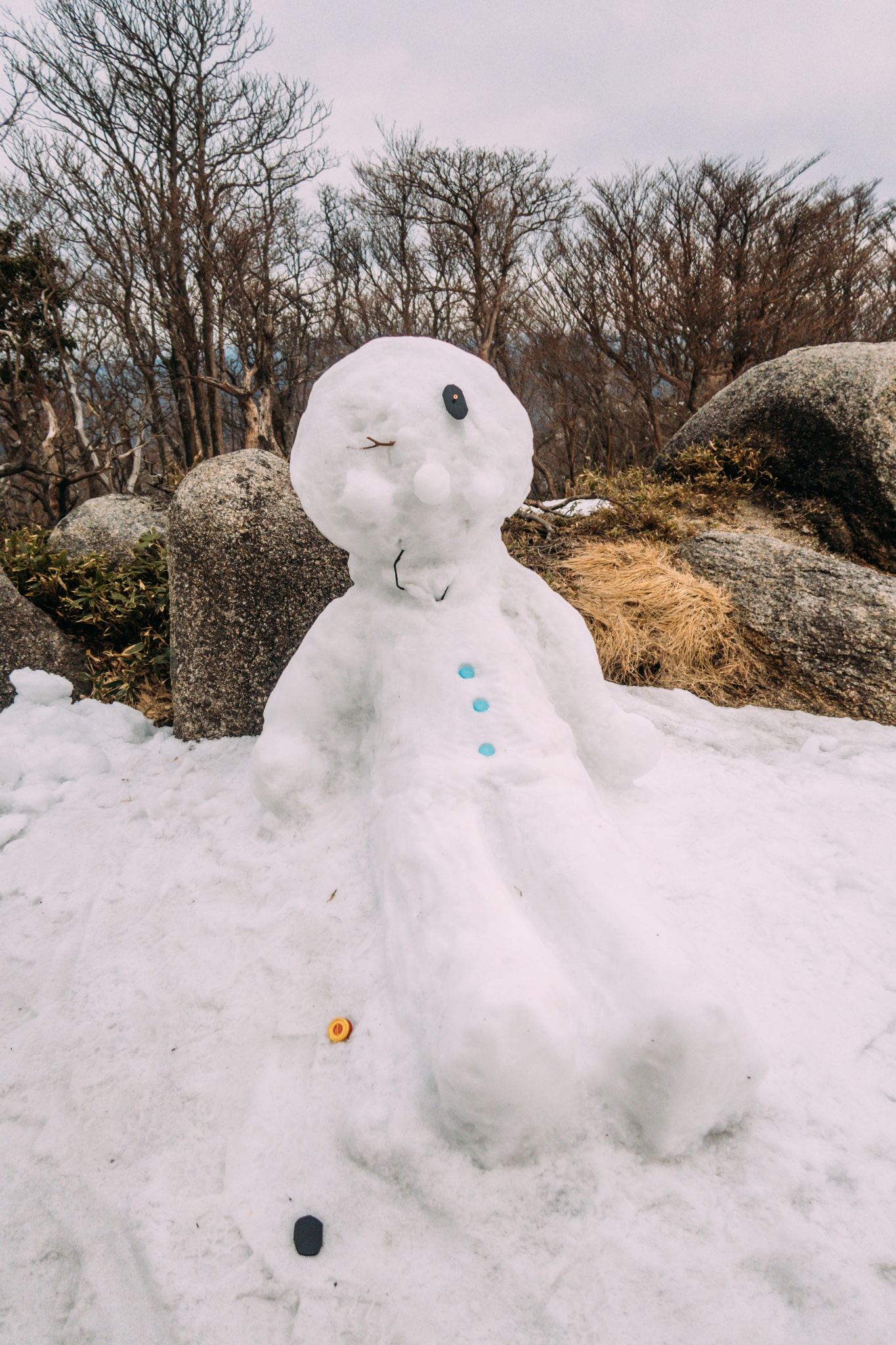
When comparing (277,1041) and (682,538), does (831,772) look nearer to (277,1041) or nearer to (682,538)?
(277,1041)

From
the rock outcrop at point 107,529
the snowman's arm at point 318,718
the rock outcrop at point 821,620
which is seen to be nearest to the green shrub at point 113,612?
the rock outcrop at point 107,529

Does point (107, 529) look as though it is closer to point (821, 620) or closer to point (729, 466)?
point (821, 620)

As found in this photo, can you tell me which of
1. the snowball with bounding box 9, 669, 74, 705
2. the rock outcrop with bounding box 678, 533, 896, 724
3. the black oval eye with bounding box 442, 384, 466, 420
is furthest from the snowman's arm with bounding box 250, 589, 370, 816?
the rock outcrop with bounding box 678, 533, 896, 724

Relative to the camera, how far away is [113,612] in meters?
3.53

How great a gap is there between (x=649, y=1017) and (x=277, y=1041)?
88 cm

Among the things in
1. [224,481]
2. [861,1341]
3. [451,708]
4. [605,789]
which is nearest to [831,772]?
[605,789]

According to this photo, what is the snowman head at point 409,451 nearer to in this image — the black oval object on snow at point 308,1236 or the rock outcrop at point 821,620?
the black oval object on snow at point 308,1236

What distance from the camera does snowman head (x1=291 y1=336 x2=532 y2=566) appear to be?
1.68m

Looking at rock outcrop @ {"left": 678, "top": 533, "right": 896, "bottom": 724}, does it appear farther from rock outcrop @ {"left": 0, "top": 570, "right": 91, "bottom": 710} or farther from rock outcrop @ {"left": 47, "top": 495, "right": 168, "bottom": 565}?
rock outcrop @ {"left": 47, "top": 495, "right": 168, "bottom": 565}

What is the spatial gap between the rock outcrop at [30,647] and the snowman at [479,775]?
185cm

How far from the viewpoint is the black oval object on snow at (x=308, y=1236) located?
1088 mm

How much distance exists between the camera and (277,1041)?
1452 millimetres

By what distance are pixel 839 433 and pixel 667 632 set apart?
2.46 metres

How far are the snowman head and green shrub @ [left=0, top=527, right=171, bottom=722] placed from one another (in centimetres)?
192
